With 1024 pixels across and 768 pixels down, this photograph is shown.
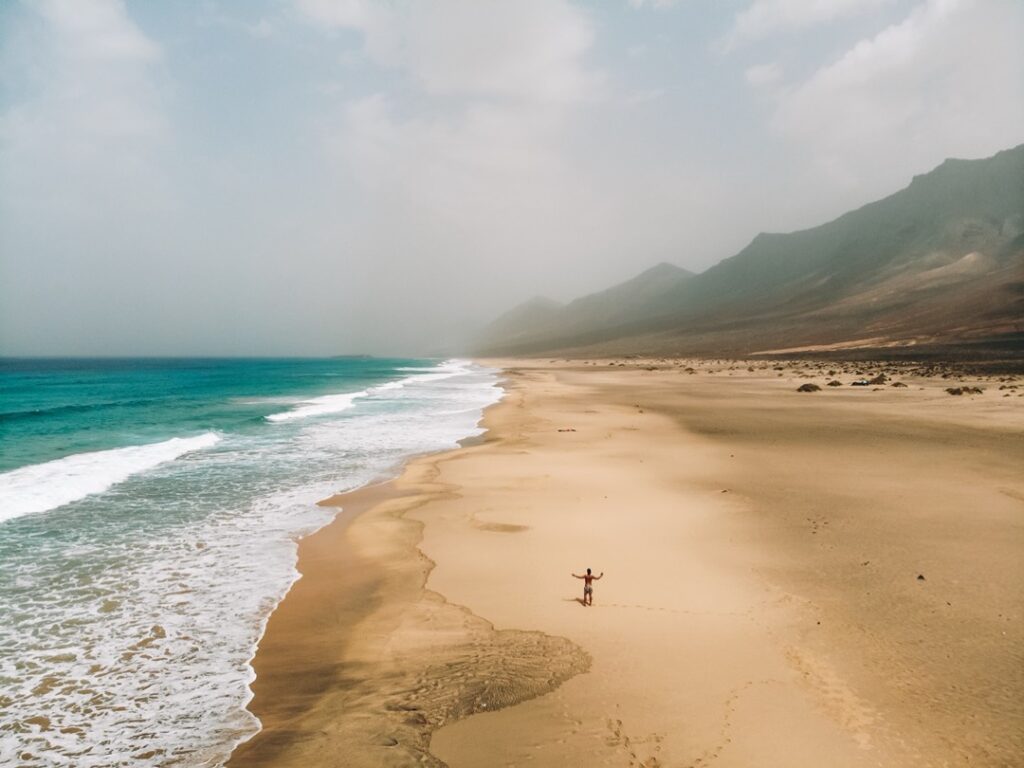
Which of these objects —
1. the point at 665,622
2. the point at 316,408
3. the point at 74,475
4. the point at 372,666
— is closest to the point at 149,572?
the point at 372,666

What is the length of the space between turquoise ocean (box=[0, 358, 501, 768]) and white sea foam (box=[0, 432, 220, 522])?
0.31ft

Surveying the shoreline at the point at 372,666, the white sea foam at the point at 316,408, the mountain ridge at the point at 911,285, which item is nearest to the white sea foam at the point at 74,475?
the white sea foam at the point at 316,408

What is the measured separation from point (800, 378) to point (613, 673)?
173ft

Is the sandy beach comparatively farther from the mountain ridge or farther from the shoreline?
the mountain ridge

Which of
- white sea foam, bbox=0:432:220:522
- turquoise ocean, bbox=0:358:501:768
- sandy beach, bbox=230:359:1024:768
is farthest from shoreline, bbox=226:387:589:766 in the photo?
white sea foam, bbox=0:432:220:522

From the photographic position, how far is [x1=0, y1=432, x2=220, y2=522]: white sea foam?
15.9 m

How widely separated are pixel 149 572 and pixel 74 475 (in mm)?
12251

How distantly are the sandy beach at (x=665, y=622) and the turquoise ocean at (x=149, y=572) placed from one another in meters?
0.77

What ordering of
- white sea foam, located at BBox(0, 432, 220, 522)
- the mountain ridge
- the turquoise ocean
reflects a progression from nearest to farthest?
the turquoise ocean → white sea foam, located at BBox(0, 432, 220, 522) → the mountain ridge

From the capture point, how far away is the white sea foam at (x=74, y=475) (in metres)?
15.9

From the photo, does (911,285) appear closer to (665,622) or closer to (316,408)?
(316,408)

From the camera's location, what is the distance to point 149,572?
35.1ft

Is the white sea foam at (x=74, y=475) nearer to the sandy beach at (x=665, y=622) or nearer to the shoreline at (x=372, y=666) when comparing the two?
the sandy beach at (x=665, y=622)

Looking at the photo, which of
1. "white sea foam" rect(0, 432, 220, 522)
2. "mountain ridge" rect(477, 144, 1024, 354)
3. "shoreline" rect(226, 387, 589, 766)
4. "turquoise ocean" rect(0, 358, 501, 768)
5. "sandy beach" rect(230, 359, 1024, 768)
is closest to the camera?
"sandy beach" rect(230, 359, 1024, 768)
